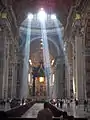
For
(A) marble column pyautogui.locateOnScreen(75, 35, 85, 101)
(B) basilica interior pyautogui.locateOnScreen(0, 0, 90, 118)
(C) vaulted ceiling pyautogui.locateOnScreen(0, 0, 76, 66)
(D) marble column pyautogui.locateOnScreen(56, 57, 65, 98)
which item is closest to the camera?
→ (A) marble column pyautogui.locateOnScreen(75, 35, 85, 101)

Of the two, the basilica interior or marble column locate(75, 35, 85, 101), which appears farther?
the basilica interior

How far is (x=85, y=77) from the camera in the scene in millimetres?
23531

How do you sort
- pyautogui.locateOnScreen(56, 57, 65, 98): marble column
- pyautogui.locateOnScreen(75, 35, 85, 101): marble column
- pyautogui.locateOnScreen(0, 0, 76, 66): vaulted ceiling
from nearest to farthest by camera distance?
pyautogui.locateOnScreen(75, 35, 85, 101): marble column < pyautogui.locateOnScreen(0, 0, 76, 66): vaulted ceiling < pyautogui.locateOnScreen(56, 57, 65, 98): marble column

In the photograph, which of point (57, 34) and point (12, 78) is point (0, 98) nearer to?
point (12, 78)

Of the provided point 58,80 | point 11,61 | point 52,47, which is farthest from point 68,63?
point 52,47

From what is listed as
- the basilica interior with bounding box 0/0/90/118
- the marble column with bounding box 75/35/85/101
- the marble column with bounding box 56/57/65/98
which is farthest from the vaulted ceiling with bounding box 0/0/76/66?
the marble column with bounding box 75/35/85/101

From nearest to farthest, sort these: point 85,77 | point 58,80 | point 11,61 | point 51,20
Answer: point 85,77
point 11,61
point 58,80
point 51,20

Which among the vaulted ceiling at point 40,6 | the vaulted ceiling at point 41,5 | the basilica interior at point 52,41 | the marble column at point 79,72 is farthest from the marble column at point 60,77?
the marble column at point 79,72

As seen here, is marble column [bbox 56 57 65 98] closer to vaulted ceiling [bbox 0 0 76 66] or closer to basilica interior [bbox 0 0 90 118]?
→ basilica interior [bbox 0 0 90 118]

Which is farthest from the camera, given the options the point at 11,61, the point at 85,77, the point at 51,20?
the point at 51,20

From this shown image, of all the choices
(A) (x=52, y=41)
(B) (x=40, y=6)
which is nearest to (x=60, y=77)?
(A) (x=52, y=41)

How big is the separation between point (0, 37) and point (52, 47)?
24.8m

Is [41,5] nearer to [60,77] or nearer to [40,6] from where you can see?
[40,6]

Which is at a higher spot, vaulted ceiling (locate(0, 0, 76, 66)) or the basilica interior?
vaulted ceiling (locate(0, 0, 76, 66))
